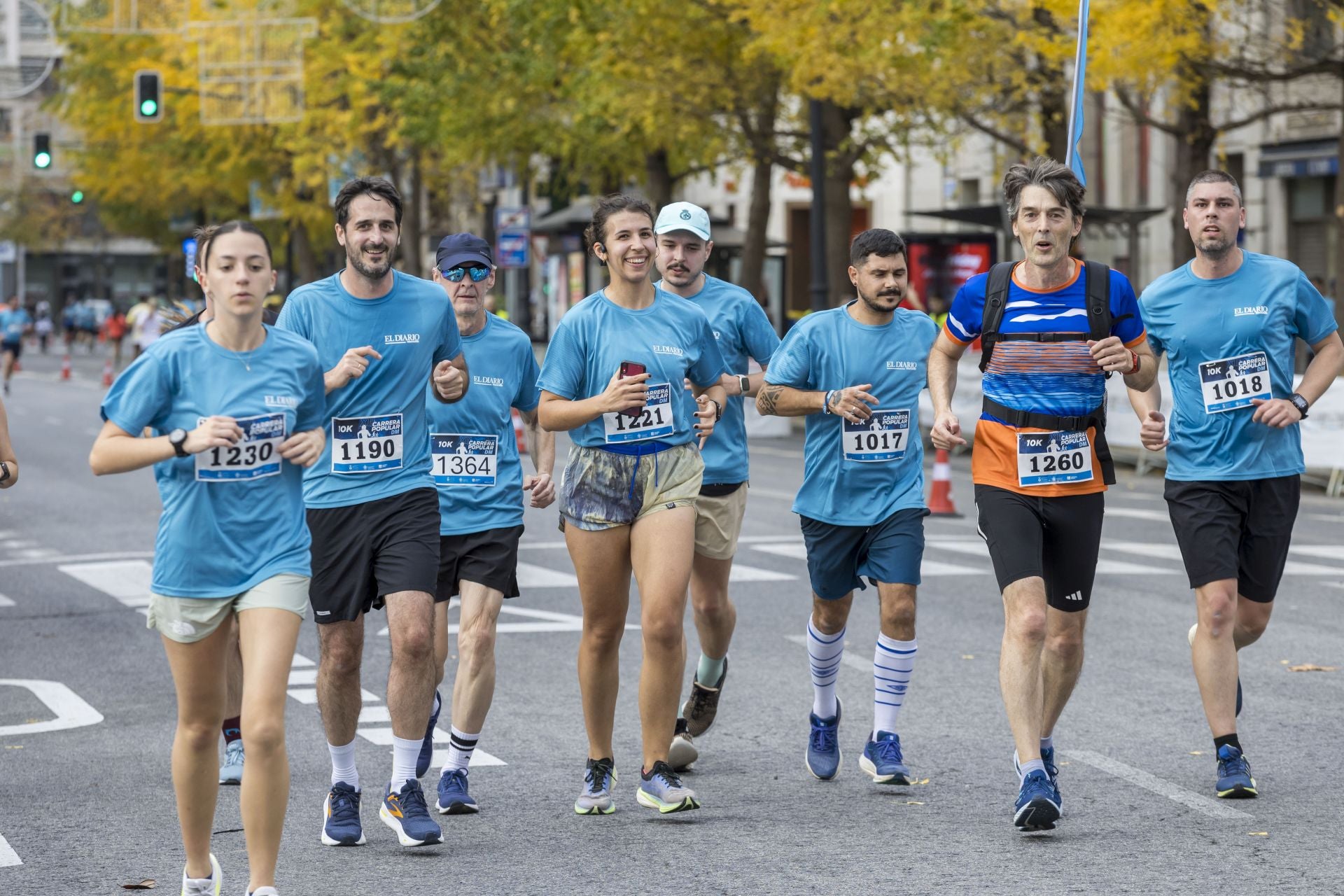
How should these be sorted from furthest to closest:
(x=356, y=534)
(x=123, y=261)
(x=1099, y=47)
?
(x=123, y=261), (x=1099, y=47), (x=356, y=534)

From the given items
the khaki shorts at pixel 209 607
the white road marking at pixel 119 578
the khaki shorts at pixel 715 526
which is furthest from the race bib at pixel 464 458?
the white road marking at pixel 119 578

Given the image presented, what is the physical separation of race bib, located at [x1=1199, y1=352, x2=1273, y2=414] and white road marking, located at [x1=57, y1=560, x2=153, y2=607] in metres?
7.24

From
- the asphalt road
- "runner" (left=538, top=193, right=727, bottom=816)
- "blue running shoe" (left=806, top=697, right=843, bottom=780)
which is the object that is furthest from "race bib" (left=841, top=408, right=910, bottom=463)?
the asphalt road

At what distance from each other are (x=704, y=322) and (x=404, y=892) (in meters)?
2.25

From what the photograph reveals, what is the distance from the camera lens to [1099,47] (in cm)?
2205

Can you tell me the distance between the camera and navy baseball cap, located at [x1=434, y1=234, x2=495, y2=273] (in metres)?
7.51

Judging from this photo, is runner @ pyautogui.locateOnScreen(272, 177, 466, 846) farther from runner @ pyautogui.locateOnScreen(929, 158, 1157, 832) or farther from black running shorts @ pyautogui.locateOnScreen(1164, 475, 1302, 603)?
black running shorts @ pyautogui.locateOnScreen(1164, 475, 1302, 603)

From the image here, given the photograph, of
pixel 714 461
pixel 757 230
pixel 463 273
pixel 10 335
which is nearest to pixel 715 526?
pixel 714 461

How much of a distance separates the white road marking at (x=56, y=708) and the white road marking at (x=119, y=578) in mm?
2657

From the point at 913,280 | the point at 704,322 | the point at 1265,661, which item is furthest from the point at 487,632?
the point at 913,280

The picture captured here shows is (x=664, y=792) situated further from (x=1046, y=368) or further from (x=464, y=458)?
(x=1046, y=368)

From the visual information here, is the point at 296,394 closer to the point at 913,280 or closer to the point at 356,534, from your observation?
the point at 356,534

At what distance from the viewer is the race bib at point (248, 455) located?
5.55m

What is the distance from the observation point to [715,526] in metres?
8.23
